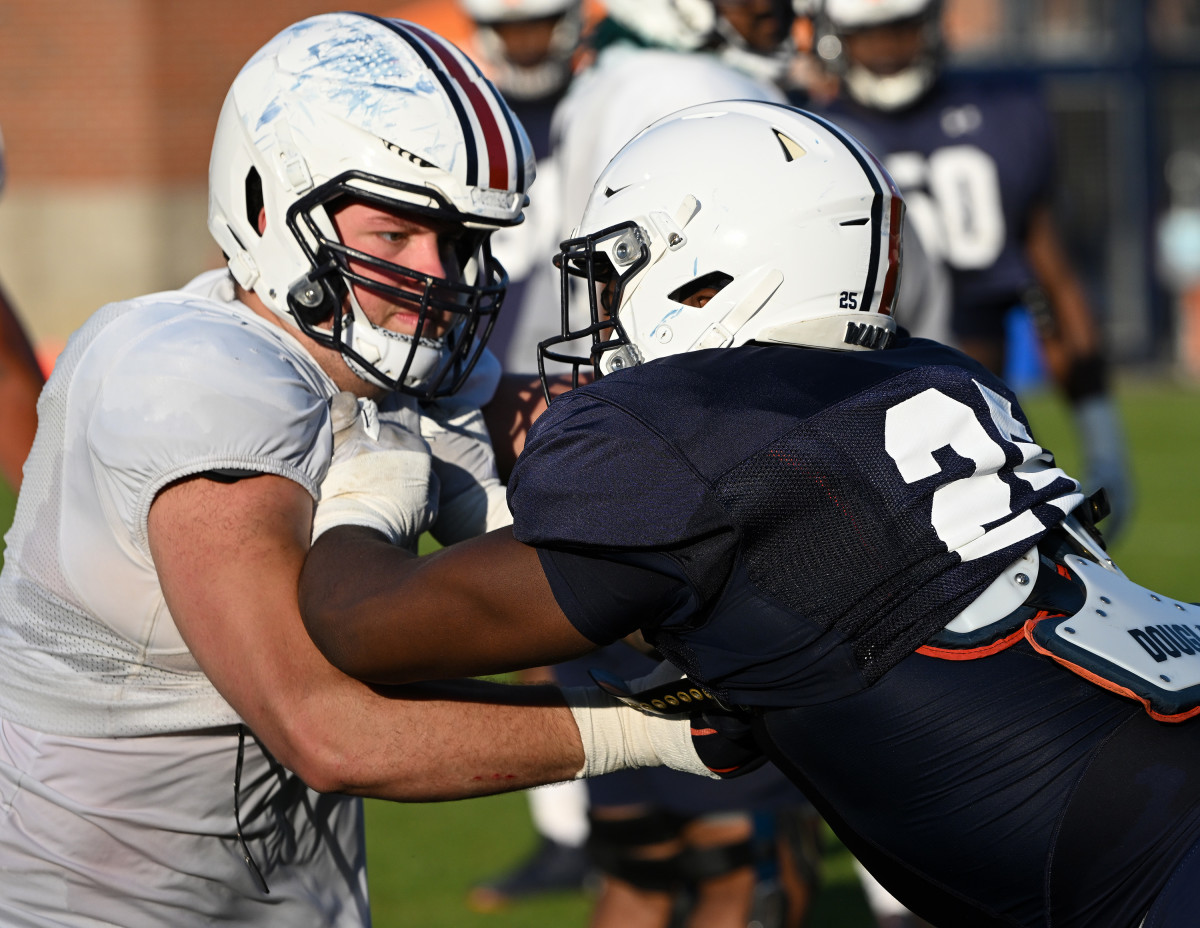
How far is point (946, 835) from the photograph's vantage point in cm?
178

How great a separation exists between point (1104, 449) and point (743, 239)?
3528mm

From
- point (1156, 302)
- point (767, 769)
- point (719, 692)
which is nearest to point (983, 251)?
point (767, 769)

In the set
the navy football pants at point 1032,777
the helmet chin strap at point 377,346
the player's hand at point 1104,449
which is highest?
the helmet chin strap at point 377,346

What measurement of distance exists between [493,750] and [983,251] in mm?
3485

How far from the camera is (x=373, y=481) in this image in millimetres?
1988

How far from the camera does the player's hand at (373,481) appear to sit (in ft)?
6.43

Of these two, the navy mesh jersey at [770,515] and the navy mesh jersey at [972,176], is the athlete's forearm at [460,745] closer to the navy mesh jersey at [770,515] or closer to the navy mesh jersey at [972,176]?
the navy mesh jersey at [770,515]

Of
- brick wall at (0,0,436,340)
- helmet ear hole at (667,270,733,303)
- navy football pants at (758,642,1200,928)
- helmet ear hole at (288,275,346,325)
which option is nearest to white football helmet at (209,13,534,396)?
helmet ear hole at (288,275,346,325)

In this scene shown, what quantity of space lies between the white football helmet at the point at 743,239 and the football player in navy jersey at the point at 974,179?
2807 millimetres

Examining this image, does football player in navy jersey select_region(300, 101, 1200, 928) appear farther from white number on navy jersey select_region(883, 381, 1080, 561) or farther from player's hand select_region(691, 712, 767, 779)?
player's hand select_region(691, 712, 767, 779)

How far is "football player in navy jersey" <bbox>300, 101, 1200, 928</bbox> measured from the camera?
1703 millimetres

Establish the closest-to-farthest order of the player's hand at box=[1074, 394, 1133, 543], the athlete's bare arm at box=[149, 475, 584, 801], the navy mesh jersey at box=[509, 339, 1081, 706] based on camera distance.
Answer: the navy mesh jersey at box=[509, 339, 1081, 706], the athlete's bare arm at box=[149, 475, 584, 801], the player's hand at box=[1074, 394, 1133, 543]

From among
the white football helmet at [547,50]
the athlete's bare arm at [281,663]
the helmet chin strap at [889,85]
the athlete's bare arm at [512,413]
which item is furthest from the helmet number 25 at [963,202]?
the athlete's bare arm at [281,663]

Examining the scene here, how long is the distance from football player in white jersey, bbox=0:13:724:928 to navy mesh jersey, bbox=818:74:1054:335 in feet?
9.54
